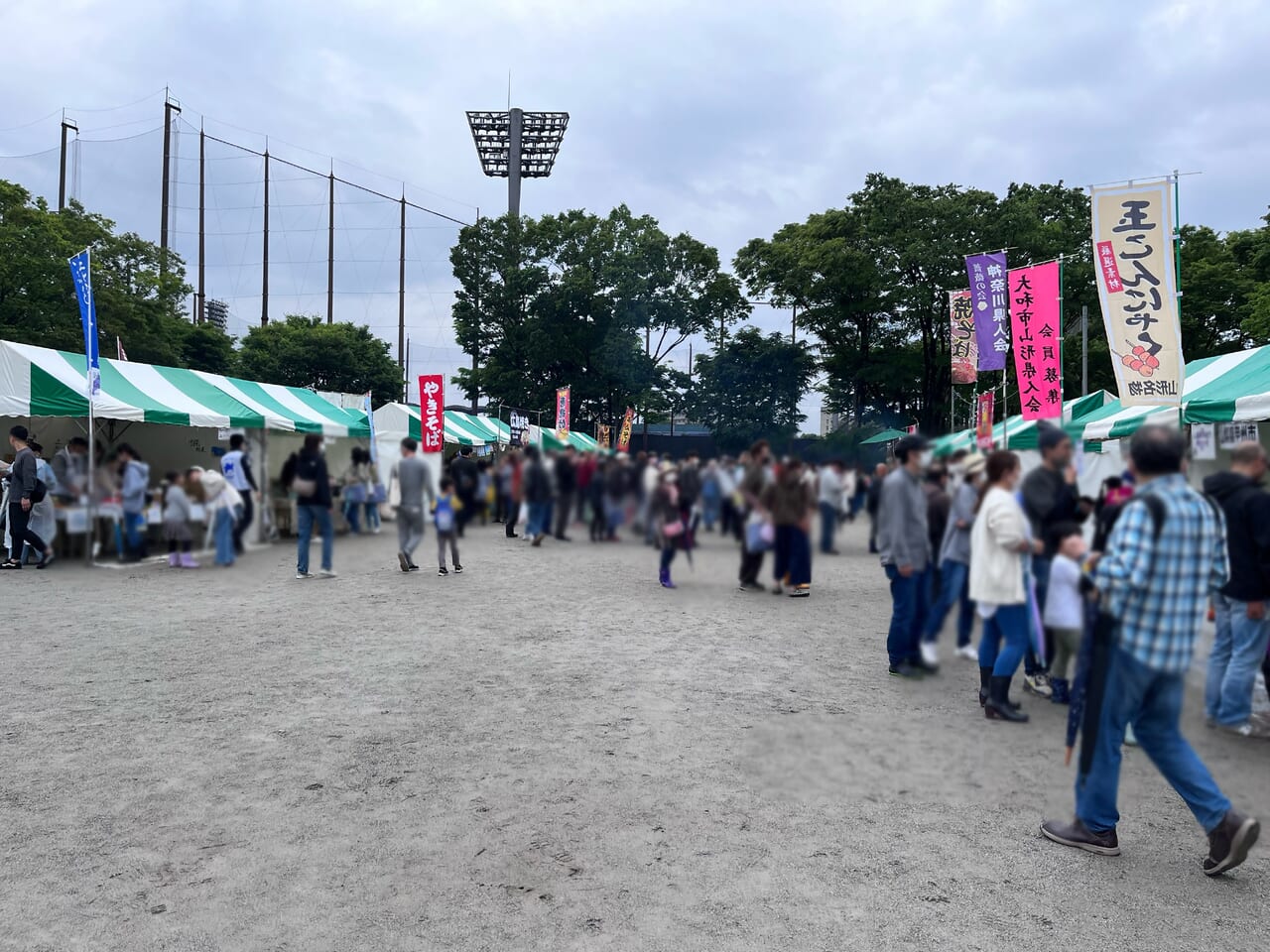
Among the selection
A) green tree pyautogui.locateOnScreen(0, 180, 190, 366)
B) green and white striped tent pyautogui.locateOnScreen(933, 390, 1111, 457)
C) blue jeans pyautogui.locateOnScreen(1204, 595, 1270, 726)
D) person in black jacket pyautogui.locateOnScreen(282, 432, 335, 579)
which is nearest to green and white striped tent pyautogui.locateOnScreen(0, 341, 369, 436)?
person in black jacket pyautogui.locateOnScreen(282, 432, 335, 579)

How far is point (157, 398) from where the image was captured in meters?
2.49

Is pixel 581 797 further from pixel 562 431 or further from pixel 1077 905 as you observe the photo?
pixel 562 431

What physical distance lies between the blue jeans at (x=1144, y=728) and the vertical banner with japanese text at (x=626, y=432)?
1423 mm

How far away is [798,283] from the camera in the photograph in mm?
2707

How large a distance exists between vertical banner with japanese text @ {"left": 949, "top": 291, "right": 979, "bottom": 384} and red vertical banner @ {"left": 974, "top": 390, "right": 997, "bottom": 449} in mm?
226

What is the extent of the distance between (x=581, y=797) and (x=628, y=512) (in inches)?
585

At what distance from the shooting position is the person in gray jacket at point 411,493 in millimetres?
2449

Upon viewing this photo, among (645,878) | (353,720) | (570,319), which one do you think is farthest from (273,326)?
(570,319)

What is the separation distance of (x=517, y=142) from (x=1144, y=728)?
10.5 ft

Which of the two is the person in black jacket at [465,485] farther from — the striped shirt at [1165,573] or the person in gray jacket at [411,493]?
the striped shirt at [1165,573]

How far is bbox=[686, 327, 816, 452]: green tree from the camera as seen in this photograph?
218cm

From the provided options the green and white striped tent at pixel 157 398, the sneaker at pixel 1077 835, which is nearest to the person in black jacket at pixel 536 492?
the green and white striped tent at pixel 157 398

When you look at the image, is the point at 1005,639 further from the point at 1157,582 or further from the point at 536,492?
the point at 536,492

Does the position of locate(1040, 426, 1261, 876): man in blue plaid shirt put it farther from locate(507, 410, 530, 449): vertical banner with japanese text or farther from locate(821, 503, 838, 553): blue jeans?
locate(507, 410, 530, 449): vertical banner with japanese text
